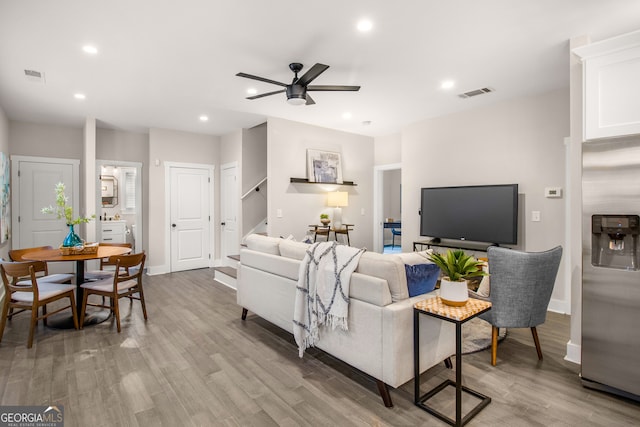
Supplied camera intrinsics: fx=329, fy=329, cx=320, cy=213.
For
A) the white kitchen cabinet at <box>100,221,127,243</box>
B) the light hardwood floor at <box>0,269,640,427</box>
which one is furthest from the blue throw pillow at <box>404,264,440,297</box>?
the white kitchen cabinet at <box>100,221,127,243</box>

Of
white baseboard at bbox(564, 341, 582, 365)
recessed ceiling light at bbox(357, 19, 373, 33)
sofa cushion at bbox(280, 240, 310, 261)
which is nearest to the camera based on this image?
recessed ceiling light at bbox(357, 19, 373, 33)

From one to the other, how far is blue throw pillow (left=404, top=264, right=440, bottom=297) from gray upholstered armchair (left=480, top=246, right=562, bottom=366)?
60cm

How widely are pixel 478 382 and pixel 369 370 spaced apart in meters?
0.89

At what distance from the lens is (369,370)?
2242 millimetres

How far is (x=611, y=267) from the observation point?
232cm

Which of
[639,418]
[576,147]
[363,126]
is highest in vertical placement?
[363,126]

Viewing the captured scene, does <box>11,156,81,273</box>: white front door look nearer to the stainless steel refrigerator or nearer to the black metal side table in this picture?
the black metal side table

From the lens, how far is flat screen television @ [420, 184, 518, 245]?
14.2 feet

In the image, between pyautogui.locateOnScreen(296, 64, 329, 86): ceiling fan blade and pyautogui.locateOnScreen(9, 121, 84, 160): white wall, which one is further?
pyautogui.locateOnScreen(9, 121, 84, 160): white wall

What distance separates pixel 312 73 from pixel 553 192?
10.9ft

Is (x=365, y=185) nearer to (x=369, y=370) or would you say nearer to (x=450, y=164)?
(x=450, y=164)

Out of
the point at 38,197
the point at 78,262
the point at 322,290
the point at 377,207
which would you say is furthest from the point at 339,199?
the point at 38,197

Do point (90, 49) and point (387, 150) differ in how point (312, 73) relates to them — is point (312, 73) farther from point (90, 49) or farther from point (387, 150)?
point (387, 150)

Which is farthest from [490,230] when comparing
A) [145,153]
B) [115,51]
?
[145,153]
